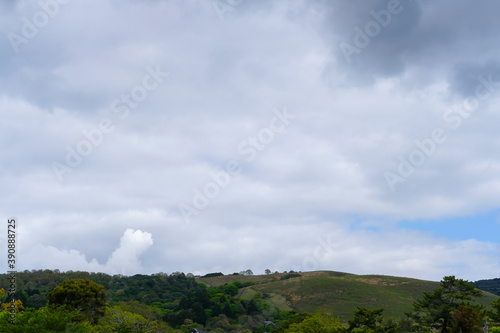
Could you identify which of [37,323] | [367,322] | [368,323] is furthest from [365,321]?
[37,323]

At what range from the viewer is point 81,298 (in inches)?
2650

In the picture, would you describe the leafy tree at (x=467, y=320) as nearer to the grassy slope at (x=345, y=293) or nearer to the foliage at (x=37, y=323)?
the foliage at (x=37, y=323)

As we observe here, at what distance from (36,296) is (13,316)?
341 ft

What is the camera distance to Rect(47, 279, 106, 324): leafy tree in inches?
2616

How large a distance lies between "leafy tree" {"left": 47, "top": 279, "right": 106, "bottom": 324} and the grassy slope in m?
85.1

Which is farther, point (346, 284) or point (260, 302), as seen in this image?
point (346, 284)

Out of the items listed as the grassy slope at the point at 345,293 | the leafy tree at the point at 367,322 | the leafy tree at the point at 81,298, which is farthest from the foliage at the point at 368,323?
the grassy slope at the point at 345,293

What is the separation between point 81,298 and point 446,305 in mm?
47626

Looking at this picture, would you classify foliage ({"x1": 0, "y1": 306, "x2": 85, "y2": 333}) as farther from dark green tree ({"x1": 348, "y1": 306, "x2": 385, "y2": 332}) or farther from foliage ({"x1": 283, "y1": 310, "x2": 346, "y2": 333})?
foliage ({"x1": 283, "y1": 310, "x2": 346, "y2": 333})

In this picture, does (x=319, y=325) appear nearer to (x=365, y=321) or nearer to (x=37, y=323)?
(x=365, y=321)

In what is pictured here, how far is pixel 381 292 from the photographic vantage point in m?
167

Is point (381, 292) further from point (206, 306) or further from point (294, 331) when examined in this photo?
point (294, 331)

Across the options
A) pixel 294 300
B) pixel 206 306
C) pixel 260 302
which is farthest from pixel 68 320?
pixel 294 300

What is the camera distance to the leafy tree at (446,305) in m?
51.4
